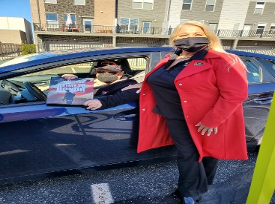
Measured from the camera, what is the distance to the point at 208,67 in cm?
129

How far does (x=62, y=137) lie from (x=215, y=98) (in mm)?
1286

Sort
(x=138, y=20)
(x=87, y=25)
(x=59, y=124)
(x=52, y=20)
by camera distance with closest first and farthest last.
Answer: (x=59, y=124)
(x=52, y=20)
(x=87, y=25)
(x=138, y=20)

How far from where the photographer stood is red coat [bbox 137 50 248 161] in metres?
1.26

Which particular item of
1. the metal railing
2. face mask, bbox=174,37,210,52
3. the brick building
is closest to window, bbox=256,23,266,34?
the brick building

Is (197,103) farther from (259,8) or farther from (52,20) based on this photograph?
(259,8)

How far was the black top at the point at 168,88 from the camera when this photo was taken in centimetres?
141

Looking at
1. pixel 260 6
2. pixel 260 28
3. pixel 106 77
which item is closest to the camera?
pixel 106 77

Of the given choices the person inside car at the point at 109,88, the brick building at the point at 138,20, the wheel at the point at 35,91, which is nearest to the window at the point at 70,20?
the brick building at the point at 138,20

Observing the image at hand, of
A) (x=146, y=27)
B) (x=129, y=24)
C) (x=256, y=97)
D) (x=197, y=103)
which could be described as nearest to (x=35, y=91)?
(x=197, y=103)

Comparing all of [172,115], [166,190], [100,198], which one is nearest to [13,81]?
[100,198]

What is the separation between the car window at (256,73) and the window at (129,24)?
1817 cm

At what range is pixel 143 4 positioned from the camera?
18719 mm

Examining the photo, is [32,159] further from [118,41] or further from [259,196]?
[118,41]

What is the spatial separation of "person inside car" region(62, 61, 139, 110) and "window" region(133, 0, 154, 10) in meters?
18.7
